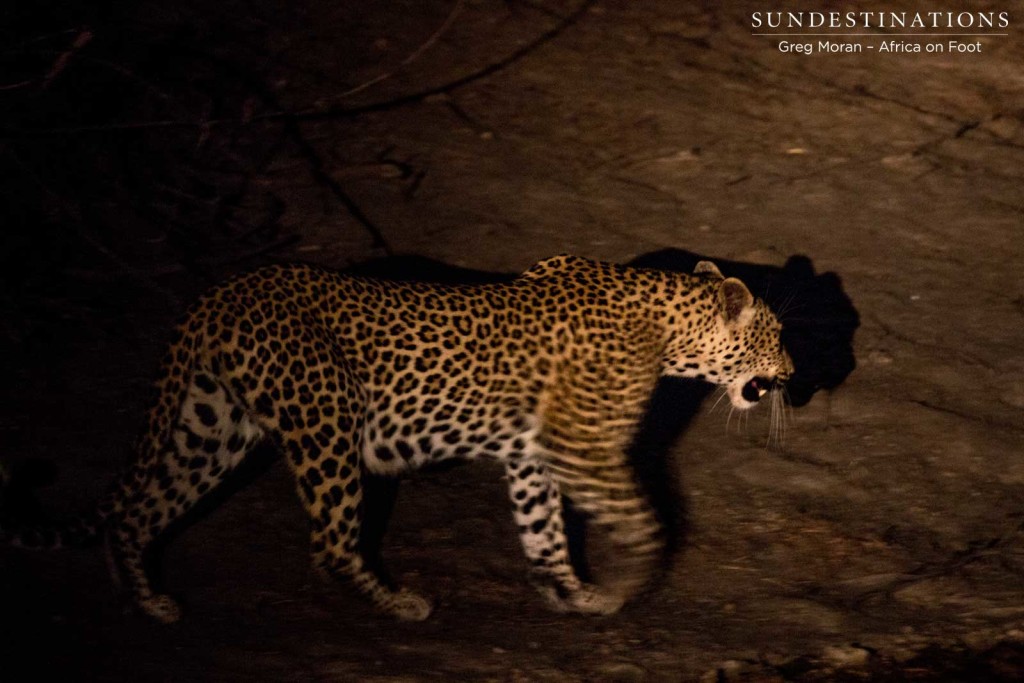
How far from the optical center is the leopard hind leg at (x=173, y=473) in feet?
14.6

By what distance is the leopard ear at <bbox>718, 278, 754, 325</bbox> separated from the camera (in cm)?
503

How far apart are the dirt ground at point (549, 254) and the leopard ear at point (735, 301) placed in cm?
71

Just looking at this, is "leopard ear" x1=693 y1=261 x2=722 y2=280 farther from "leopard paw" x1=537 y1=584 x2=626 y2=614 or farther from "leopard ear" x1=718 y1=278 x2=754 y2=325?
"leopard paw" x1=537 y1=584 x2=626 y2=614

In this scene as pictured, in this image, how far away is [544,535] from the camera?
16.2ft

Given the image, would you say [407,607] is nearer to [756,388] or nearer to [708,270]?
[756,388]

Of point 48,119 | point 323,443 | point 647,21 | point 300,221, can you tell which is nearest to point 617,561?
point 323,443

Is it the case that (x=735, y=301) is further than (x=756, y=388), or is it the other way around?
(x=756, y=388)

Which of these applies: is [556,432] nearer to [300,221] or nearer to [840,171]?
[300,221]

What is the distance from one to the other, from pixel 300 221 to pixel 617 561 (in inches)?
124

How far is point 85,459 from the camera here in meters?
5.41

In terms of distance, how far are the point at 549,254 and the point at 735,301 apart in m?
2.11

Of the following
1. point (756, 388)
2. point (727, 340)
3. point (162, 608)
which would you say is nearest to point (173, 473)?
point (162, 608)

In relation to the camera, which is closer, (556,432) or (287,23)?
(556,432)

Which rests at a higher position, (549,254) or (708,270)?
(708,270)
